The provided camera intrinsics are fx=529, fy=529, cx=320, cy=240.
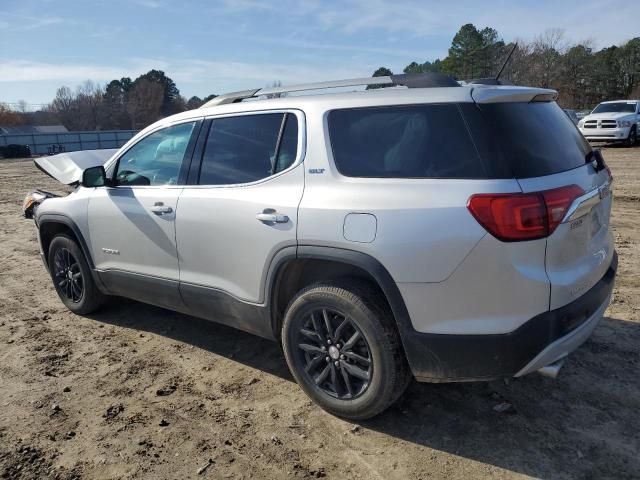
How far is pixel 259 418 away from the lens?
328cm

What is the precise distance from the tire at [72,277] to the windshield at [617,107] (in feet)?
72.0

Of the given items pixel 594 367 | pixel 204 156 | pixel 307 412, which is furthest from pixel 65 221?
pixel 594 367

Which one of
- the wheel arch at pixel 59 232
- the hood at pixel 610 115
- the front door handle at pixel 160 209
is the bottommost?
the wheel arch at pixel 59 232

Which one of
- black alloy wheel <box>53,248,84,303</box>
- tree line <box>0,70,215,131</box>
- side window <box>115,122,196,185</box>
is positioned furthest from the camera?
tree line <box>0,70,215,131</box>

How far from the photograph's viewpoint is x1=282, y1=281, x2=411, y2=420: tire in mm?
2902

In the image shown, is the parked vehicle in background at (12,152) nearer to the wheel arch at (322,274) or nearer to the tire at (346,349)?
the wheel arch at (322,274)

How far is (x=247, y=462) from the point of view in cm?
286

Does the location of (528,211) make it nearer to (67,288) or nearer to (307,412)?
(307,412)

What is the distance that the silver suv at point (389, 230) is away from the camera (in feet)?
8.45

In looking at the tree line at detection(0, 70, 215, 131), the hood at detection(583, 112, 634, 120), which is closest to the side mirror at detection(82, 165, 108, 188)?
the hood at detection(583, 112, 634, 120)

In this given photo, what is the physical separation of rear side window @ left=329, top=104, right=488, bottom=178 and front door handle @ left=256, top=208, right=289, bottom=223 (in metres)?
0.45

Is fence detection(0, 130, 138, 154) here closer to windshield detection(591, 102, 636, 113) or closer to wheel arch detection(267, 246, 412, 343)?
windshield detection(591, 102, 636, 113)

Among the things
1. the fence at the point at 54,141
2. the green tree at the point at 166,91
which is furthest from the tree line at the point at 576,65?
the green tree at the point at 166,91

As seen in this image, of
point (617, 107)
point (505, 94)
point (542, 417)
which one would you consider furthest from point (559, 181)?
point (617, 107)
